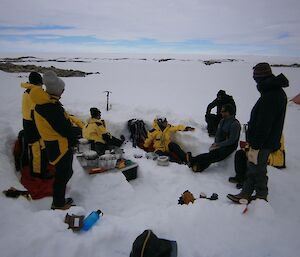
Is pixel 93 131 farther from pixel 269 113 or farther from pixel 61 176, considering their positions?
pixel 269 113

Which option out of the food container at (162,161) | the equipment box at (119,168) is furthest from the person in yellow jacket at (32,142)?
the food container at (162,161)

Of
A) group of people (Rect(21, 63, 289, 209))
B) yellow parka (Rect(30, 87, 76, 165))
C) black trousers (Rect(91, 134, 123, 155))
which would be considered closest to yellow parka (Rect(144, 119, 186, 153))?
black trousers (Rect(91, 134, 123, 155))

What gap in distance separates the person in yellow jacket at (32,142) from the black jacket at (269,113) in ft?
9.93

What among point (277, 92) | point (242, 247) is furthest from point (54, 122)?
point (277, 92)

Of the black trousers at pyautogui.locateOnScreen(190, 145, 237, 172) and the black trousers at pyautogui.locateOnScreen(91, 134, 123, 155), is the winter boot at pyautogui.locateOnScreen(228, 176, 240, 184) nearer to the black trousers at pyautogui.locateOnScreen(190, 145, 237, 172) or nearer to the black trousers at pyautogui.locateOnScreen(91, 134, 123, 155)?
the black trousers at pyautogui.locateOnScreen(190, 145, 237, 172)

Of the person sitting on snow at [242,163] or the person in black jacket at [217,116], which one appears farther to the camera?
the person in black jacket at [217,116]

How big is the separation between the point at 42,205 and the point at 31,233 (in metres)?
1.35

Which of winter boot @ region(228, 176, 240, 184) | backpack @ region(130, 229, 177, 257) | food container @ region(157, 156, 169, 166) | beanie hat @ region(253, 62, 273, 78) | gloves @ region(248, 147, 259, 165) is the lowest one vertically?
winter boot @ region(228, 176, 240, 184)

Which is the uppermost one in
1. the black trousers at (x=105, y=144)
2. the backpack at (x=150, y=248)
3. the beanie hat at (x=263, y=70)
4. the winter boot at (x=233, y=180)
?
the beanie hat at (x=263, y=70)

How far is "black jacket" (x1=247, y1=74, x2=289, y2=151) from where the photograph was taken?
3.32 metres

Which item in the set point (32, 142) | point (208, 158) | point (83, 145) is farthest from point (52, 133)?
point (208, 158)

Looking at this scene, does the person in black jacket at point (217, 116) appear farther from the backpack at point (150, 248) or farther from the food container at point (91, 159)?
the backpack at point (150, 248)

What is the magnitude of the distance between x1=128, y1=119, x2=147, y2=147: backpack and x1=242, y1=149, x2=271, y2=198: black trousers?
3.48 metres

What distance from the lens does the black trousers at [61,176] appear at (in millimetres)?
3516
